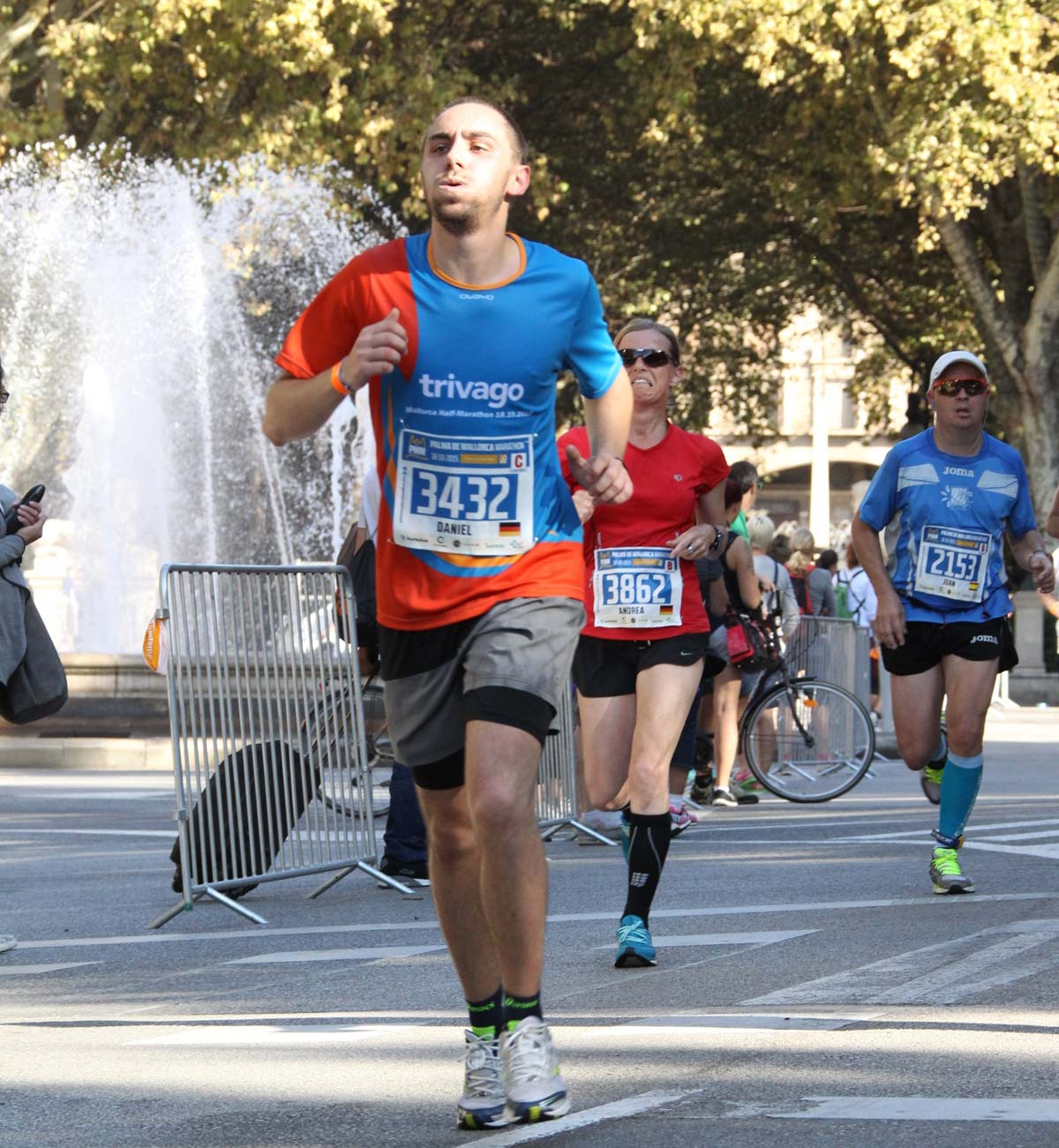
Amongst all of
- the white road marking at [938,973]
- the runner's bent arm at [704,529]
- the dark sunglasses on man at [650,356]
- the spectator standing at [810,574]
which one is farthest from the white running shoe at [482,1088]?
the spectator standing at [810,574]

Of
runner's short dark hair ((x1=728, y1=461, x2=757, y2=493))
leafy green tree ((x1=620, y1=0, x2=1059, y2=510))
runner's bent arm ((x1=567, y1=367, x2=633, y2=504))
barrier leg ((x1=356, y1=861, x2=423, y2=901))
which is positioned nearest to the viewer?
runner's bent arm ((x1=567, y1=367, x2=633, y2=504))

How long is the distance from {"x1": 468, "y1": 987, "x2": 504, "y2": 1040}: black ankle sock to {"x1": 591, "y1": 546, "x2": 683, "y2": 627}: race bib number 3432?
250 cm

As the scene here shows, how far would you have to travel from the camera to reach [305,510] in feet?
116

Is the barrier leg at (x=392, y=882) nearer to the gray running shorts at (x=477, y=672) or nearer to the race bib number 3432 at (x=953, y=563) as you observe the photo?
the race bib number 3432 at (x=953, y=563)

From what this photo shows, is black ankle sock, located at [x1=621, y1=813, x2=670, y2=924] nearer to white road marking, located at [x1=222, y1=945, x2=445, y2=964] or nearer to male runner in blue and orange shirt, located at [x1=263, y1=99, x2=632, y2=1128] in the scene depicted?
white road marking, located at [x1=222, y1=945, x2=445, y2=964]

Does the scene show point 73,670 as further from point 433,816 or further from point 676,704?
point 433,816

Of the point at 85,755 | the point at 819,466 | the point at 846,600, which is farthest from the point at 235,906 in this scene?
the point at 819,466

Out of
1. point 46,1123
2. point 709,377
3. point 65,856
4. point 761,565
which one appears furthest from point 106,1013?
point 709,377

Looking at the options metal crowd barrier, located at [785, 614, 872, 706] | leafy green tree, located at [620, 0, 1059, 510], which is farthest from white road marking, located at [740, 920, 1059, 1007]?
leafy green tree, located at [620, 0, 1059, 510]

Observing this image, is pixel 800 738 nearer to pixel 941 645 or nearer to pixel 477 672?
pixel 941 645

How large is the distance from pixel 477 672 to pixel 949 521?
417 centimetres

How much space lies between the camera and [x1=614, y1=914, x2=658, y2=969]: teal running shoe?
6.46m

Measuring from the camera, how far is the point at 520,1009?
436cm

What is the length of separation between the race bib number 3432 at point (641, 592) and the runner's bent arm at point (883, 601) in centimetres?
125
